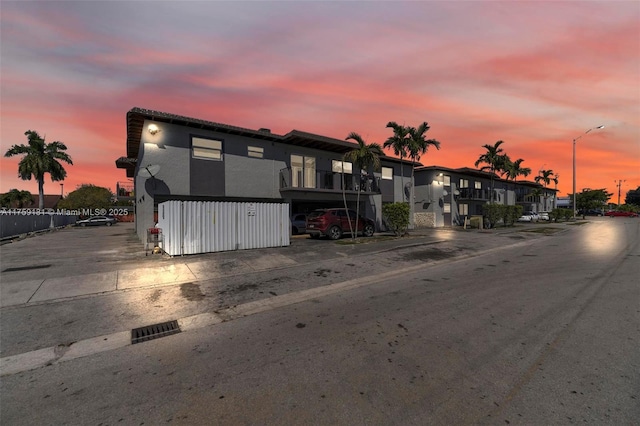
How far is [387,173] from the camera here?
83.4 ft

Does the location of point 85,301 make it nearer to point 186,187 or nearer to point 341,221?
point 186,187

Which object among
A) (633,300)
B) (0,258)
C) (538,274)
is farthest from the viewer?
(0,258)

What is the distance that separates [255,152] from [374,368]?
15.6 m

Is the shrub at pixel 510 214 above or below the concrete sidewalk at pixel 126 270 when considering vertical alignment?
above

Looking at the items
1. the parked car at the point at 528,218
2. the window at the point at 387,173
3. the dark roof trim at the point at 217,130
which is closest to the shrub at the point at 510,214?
the parked car at the point at 528,218

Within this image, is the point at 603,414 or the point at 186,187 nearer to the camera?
the point at 603,414

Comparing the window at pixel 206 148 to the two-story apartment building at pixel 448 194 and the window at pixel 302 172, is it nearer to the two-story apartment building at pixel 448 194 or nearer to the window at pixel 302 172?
the window at pixel 302 172

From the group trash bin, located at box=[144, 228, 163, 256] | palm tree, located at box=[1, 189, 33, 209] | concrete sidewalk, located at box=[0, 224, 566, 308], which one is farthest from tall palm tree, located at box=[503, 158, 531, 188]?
palm tree, located at box=[1, 189, 33, 209]

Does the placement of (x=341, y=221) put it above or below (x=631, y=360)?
above

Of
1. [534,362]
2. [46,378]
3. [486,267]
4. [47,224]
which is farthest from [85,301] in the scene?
[47,224]

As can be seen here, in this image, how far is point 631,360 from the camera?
12.2ft

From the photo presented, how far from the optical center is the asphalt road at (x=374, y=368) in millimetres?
2803

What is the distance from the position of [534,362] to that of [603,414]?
0.95 m

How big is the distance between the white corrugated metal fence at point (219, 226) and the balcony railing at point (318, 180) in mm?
4802
